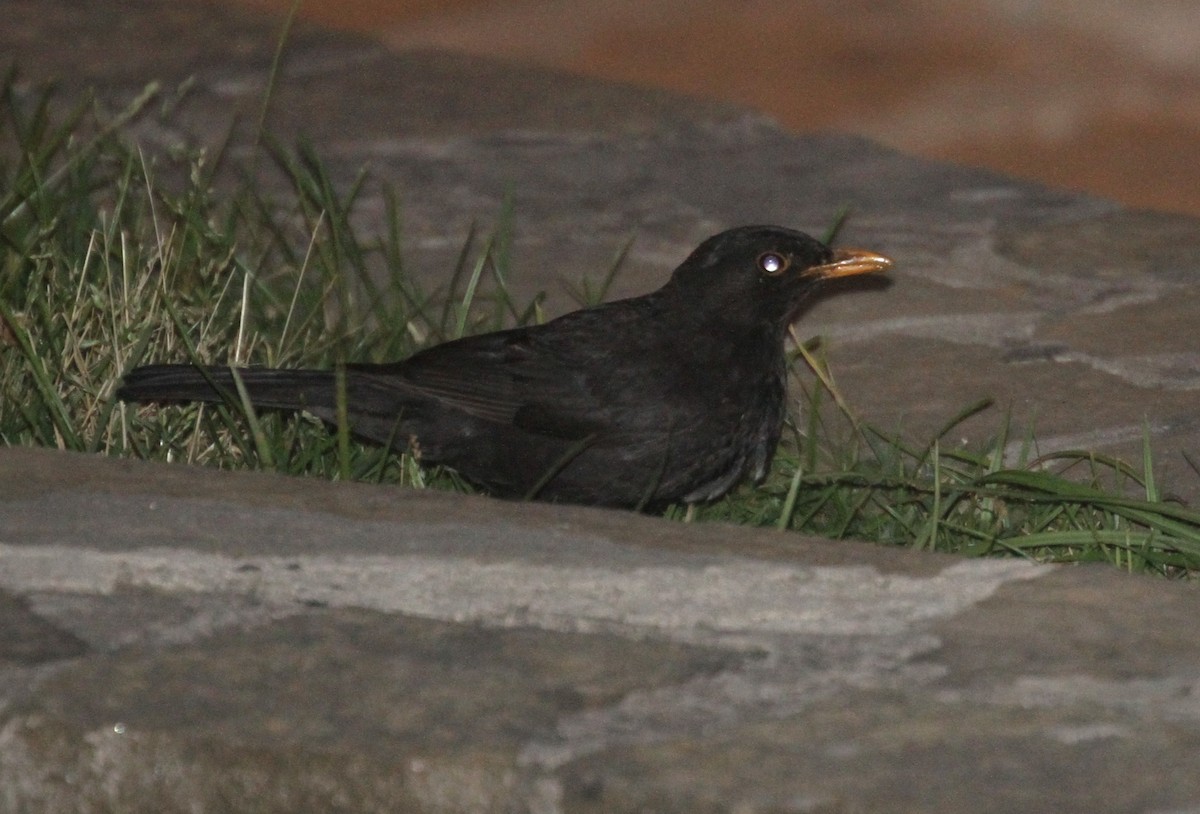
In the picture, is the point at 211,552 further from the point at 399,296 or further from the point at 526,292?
the point at 526,292

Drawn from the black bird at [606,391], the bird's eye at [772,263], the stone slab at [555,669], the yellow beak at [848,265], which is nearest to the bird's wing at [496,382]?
the black bird at [606,391]

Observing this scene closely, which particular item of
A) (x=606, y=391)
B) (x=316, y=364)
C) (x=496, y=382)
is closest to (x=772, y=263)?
(x=606, y=391)

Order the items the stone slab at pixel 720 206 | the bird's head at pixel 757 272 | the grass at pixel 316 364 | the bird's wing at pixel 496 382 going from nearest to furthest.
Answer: the grass at pixel 316 364
the bird's wing at pixel 496 382
the bird's head at pixel 757 272
the stone slab at pixel 720 206

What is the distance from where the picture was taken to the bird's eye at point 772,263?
4500 millimetres

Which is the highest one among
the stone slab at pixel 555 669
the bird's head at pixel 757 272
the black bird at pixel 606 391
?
the bird's head at pixel 757 272

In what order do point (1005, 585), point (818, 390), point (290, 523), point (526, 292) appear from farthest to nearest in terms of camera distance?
point (526, 292), point (818, 390), point (290, 523), point (1005, 585)

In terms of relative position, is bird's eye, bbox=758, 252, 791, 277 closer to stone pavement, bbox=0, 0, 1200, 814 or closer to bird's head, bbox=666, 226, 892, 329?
bird's head, bbox=666, 226, 892, 329

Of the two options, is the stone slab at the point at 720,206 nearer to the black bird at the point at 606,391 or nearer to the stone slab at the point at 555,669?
the black bird at the point at 606,391

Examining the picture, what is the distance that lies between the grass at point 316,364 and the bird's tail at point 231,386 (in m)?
0.06

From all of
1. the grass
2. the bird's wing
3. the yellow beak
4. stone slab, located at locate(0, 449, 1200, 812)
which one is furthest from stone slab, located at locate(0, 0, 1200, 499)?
stone slab, located at locate(0, 449, 1200, 812)

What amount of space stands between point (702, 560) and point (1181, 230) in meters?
3.88

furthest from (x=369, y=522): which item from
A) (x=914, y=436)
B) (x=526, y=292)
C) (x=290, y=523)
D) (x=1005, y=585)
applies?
(x=526, y=292)

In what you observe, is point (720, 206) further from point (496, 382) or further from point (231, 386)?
point (231, 386)

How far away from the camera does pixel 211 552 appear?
282 centimetres
